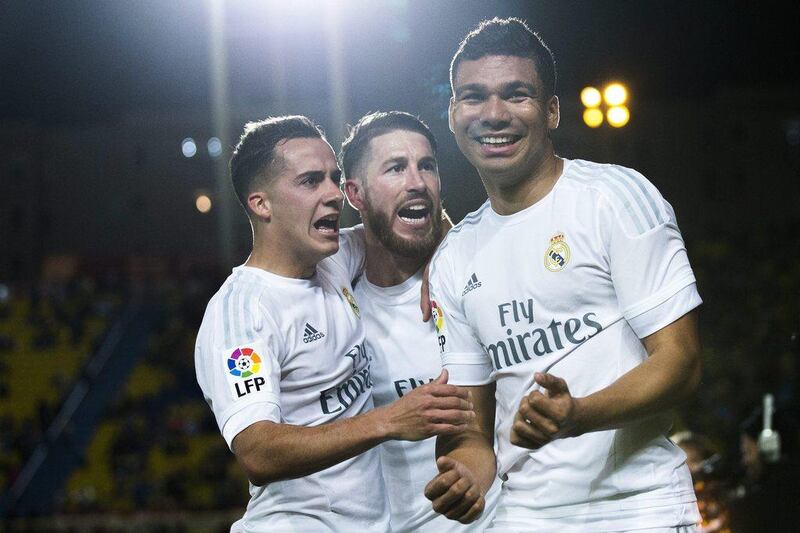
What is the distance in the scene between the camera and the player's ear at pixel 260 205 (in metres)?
4.25

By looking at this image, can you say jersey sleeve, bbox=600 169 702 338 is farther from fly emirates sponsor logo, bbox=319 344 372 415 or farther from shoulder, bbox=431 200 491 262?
fly emirates sponsor logo, bbox=319 344 372 415

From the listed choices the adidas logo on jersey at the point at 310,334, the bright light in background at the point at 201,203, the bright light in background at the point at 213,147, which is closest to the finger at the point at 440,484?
the adidas logo on jersey at the point at 310,334

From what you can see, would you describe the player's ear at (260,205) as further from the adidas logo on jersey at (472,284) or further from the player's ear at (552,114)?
the player's ear at (552,114)

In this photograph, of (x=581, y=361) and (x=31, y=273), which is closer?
(x=581, y=361)

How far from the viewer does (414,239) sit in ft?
14.8

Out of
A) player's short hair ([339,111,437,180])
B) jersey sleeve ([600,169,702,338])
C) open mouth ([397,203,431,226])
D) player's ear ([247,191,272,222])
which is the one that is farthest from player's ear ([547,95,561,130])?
player's ear ([247,191,272,222])

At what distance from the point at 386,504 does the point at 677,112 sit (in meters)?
36.7

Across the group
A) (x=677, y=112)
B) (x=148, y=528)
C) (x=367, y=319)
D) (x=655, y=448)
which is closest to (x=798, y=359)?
(x=367, y=319)

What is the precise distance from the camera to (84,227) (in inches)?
1817

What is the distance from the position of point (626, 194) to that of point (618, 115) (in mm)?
5670

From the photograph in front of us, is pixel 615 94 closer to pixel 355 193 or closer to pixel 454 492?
pixel 355 193

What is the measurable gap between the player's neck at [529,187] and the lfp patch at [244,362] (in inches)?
40.5

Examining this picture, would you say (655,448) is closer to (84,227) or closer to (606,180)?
(606,180)

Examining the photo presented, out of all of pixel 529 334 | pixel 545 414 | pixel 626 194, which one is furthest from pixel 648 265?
pixel 545 414
